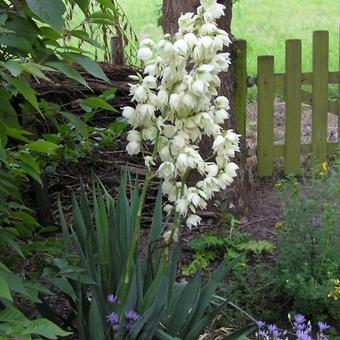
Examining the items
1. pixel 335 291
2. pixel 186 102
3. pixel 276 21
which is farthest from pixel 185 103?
pixel 276 21

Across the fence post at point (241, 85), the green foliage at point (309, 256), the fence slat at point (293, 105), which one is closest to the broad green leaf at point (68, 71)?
the green foliage at point (309, 256)

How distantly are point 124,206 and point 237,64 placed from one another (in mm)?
3251

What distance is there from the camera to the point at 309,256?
4148 millimetres

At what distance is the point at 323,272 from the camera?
4113 mm

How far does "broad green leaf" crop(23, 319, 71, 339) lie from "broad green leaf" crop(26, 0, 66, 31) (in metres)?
0.83

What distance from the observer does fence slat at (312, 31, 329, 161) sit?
21.8 ft

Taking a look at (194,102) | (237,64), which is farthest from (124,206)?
(237,64)

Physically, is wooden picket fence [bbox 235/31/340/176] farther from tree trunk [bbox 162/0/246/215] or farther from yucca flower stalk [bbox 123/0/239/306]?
yucca flower stalk [bbox 123/0/239/306]

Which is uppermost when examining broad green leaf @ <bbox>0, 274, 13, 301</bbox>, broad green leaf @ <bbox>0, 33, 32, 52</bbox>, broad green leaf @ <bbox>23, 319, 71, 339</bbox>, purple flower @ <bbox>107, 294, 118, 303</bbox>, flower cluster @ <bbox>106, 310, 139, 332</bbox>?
broad green leaf @ <bbox>0, 33, 32, 52</bbox>

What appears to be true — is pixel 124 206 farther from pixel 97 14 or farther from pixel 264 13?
pixel 264 13

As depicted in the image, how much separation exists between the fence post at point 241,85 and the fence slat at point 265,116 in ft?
0.85

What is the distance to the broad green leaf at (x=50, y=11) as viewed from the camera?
6.87 feet

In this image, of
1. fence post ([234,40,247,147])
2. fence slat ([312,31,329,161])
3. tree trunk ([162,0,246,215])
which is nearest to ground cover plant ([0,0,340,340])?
tree trunk ([162,0,246,215])

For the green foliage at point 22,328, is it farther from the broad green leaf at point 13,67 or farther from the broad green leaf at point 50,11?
the broad green leaf at point 50,11
